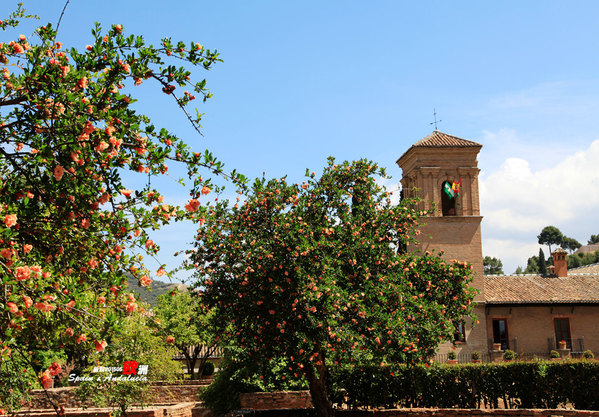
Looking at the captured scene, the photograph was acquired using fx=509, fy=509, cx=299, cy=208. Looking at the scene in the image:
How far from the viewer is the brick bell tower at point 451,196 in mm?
35344

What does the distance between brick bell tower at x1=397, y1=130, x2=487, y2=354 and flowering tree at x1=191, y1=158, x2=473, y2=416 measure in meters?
18.0

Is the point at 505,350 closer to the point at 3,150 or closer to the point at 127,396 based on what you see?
the point at 127,396

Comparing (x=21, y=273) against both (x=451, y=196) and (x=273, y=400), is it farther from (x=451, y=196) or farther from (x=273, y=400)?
(x=451, y=196)

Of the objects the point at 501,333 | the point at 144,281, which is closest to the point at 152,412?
the point at 144,281

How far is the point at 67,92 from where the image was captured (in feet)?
18.7

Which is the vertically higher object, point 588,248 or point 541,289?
point 588,248

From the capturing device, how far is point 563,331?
36.2 metres

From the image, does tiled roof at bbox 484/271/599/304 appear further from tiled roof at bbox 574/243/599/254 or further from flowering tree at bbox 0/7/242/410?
tiled roof at bbox 574/243/599/254

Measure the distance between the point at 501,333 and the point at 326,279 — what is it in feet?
86.6

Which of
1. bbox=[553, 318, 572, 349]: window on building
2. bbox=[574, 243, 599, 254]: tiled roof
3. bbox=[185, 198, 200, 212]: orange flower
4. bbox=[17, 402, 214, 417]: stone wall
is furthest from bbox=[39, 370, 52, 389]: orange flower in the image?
bbox=[574, 243, 599, 254]: tiled roof

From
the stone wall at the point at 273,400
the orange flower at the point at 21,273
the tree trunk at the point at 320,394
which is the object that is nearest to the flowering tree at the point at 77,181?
the orange flower at the point at 21,273

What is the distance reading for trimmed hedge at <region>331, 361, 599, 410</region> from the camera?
1719 cm

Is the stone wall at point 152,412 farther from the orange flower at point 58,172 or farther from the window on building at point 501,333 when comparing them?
the window on building at point 501,333

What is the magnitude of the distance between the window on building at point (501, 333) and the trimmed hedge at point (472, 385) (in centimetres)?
1697
